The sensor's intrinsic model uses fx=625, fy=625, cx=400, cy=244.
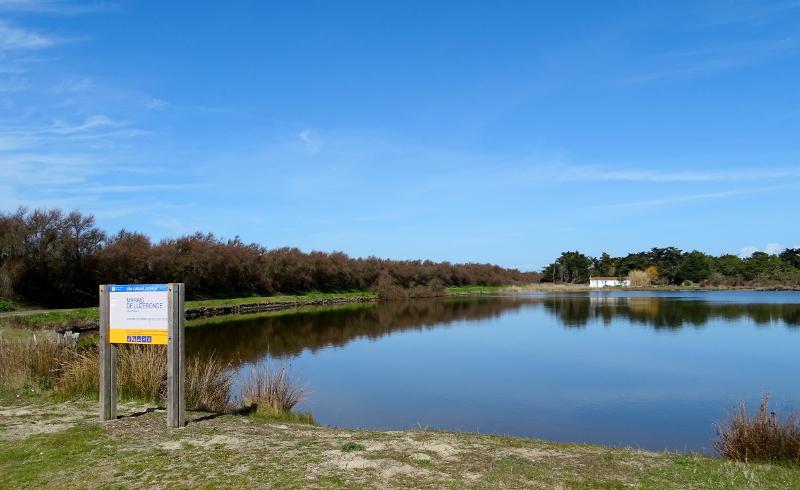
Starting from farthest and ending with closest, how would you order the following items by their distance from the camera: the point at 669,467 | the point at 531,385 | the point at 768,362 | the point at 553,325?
1. the point at 553,325
2. the point at 768,362
3. the point at 531,385
4. the point at 669,467

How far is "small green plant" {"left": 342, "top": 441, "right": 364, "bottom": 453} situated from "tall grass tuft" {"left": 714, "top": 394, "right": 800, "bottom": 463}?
15.4 feet

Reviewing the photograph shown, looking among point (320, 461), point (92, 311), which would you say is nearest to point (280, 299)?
point (92, 311)

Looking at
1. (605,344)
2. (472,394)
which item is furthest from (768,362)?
(472,394)

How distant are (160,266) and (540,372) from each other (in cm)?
4000

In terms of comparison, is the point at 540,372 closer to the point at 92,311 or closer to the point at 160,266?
the point at 92,311

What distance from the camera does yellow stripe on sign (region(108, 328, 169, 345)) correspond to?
818cm

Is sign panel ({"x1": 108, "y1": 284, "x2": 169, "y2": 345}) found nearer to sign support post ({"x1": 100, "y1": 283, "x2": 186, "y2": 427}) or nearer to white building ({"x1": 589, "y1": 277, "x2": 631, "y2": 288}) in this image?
sign support post ({"x1": 100, "y1": 283, "x2": 186, "y2": 427})

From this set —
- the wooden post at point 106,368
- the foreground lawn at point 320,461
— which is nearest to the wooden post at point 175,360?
the foreground lawn at point 320,461

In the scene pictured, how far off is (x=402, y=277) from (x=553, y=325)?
59.5 metres

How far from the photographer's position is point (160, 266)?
51.6 m

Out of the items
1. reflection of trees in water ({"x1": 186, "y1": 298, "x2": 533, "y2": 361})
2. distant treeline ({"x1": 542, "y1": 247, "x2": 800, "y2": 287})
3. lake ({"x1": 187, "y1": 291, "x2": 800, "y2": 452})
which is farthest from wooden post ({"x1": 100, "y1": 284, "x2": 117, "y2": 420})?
distant treeline ({"x1": 542, "y1": 247, "x2": 800, "y2": 287})

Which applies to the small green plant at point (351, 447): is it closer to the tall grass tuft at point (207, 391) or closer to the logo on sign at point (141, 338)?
the logo on sign at point (141, 338)

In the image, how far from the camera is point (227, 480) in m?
5.74

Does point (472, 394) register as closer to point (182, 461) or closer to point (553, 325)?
point (182, 461)
